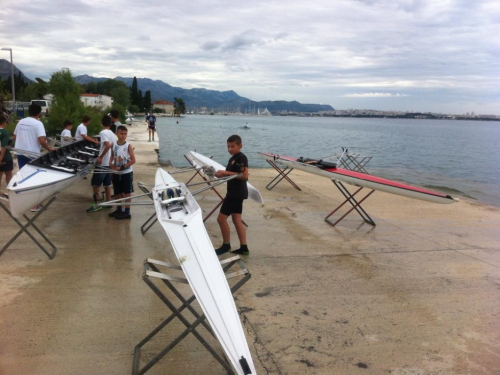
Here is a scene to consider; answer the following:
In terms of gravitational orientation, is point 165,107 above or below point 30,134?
above

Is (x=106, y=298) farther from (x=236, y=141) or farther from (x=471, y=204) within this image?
(x=471, y=204)

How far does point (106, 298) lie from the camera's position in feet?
13.1

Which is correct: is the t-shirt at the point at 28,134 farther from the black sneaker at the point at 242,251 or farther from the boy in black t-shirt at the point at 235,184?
the black sneaker at the point at 242,251

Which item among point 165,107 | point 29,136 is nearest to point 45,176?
point 29,136

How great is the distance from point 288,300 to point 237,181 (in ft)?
6.03

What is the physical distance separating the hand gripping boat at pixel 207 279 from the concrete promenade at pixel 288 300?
2.39 ft

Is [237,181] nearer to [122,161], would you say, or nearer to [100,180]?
[122,161]

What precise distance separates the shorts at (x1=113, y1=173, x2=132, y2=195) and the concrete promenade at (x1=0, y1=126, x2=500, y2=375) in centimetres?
56

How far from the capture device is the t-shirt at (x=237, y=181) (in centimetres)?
523

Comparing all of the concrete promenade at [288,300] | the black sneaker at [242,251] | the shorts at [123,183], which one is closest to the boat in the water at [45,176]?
the shorts at [123,183]

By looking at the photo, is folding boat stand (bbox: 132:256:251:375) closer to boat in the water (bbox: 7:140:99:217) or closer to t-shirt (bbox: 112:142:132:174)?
boat in the water (bbox: 7:140:99:217)

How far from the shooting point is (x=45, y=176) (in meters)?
5.48

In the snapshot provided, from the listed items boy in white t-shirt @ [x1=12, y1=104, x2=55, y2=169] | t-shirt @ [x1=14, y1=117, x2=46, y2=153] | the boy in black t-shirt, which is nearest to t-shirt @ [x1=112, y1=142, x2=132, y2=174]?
boy in white t-shirt @ [x1=12, y1=104, x2=55, y2=169]

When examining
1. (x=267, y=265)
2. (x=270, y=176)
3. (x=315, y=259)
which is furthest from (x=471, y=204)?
(x=267, y=265)
